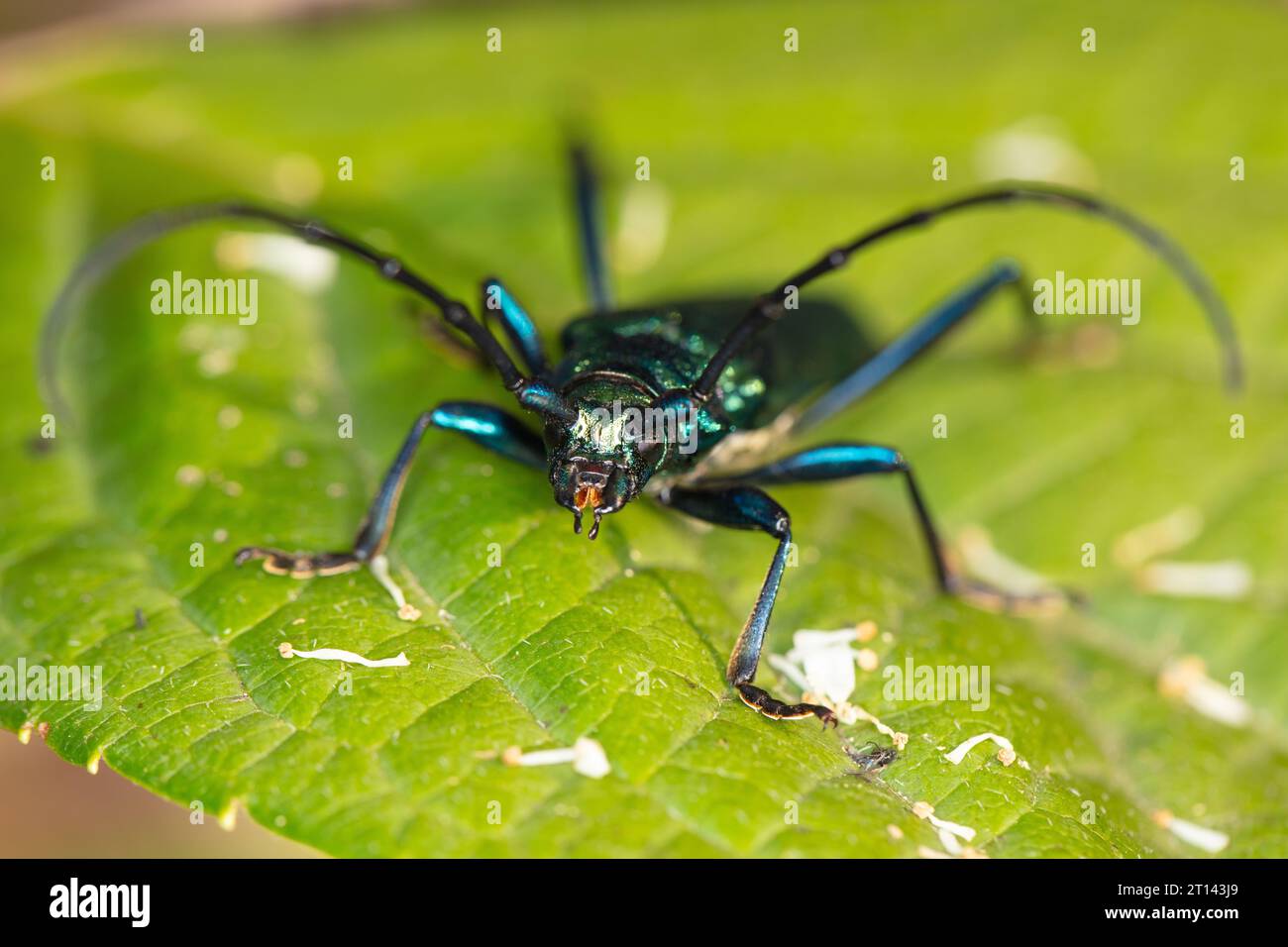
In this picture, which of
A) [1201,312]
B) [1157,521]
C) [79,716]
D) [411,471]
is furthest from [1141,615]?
[79,716]

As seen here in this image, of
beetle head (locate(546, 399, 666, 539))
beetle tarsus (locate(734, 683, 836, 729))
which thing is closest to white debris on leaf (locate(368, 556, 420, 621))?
beetle head (locate(546, 399, 666, 539))

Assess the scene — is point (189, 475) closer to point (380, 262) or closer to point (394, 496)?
point (394, 496)

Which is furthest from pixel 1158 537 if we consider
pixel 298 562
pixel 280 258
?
pixel 280 258

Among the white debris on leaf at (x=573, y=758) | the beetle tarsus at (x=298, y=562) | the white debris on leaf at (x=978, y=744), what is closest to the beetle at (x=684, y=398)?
the beetle tarsus at (x=298, y=562)

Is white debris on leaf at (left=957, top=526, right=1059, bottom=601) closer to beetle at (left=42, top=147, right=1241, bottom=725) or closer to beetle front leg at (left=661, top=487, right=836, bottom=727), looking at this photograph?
beetle at (left=42, top=147, right=1241, bottom=725)

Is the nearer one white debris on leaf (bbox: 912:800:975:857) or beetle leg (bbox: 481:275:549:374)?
white debris on leaf (bbox: 912:800:975:857)

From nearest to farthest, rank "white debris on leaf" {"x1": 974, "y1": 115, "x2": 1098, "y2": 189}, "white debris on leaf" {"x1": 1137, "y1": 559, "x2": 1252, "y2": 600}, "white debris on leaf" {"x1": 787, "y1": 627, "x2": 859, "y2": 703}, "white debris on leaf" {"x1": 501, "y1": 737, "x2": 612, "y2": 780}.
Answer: "white debris on leaf" {"x1": 501, "y1": 737, "x2": 612, "y2": 780} → "white debris on leaf" {"x1": 787, "y1": 627, "x2": 859, "y2": 703} → "white debris on leaf" {"x1": 1137, "y1": 559, "x2": 1252, "y2": 600} → "white debris on leaf" {"x1": 974, "y1": 115, "x2": 1098, "y2": 189}

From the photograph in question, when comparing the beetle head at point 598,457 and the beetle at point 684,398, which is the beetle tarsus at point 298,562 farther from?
the beetle head at point 598,457
